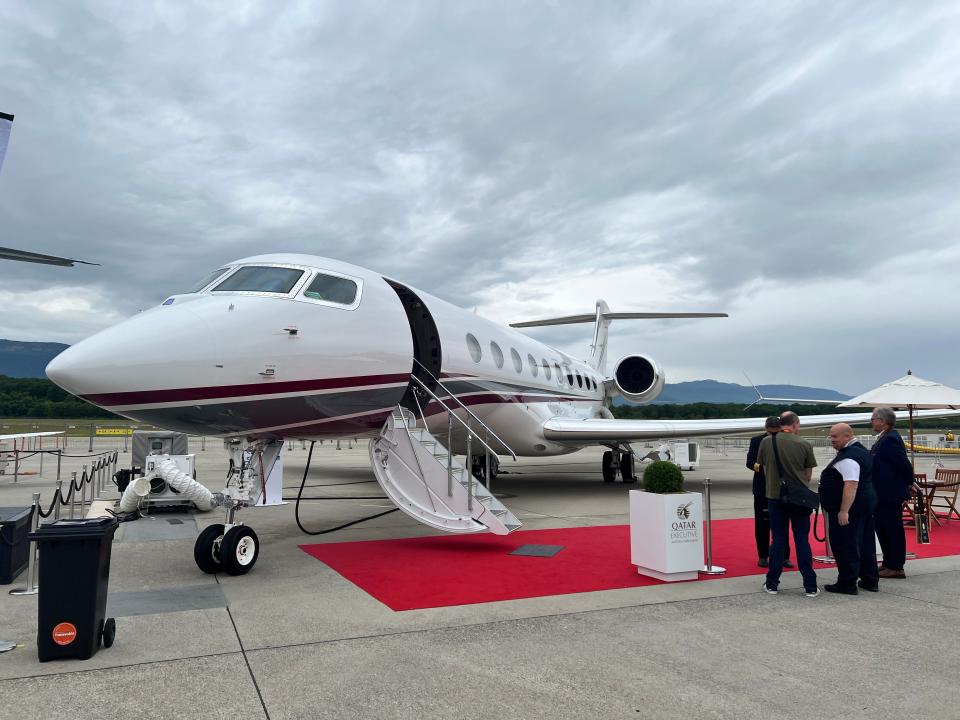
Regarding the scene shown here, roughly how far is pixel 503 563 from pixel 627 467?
1125 cm

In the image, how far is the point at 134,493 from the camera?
10547mm

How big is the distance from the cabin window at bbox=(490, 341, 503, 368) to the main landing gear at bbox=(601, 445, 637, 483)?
696cm

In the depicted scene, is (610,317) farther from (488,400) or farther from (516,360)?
(488,400)

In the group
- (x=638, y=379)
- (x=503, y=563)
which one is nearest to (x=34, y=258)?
(x=503, y=563)

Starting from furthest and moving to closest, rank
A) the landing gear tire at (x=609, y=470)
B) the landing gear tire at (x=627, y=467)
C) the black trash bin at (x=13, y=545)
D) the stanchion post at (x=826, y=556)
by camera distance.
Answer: the landing gear tire at (x=609, y=470), the landing gear tire at (x=627, y=467), the stanchion post at (x=826, y=556), the black trash bin at (x=13, y=545)

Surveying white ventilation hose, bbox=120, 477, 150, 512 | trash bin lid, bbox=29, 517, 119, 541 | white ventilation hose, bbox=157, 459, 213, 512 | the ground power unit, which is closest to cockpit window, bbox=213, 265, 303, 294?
trash bin lid, bbox=29, 517, 119, 541

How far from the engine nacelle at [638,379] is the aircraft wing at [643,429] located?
3.81 meters

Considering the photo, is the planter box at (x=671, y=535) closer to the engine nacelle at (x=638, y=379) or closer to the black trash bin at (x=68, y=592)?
the black trash bin at (x=68, y=592)

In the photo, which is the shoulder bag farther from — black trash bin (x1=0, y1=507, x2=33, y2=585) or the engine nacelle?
the engine nacelle

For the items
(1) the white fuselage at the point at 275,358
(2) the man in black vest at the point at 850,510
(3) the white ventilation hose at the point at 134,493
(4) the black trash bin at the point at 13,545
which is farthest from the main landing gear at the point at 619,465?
(4) the black trash bin at the point at 13,545

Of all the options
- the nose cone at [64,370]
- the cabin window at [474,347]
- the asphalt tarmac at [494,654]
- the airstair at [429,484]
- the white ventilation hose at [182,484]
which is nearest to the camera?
the asphalt tarmac at [494,654]

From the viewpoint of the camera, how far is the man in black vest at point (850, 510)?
601cm

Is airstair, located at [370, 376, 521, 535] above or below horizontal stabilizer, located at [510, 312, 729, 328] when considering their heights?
below

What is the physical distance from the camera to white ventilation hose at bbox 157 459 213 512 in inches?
453
